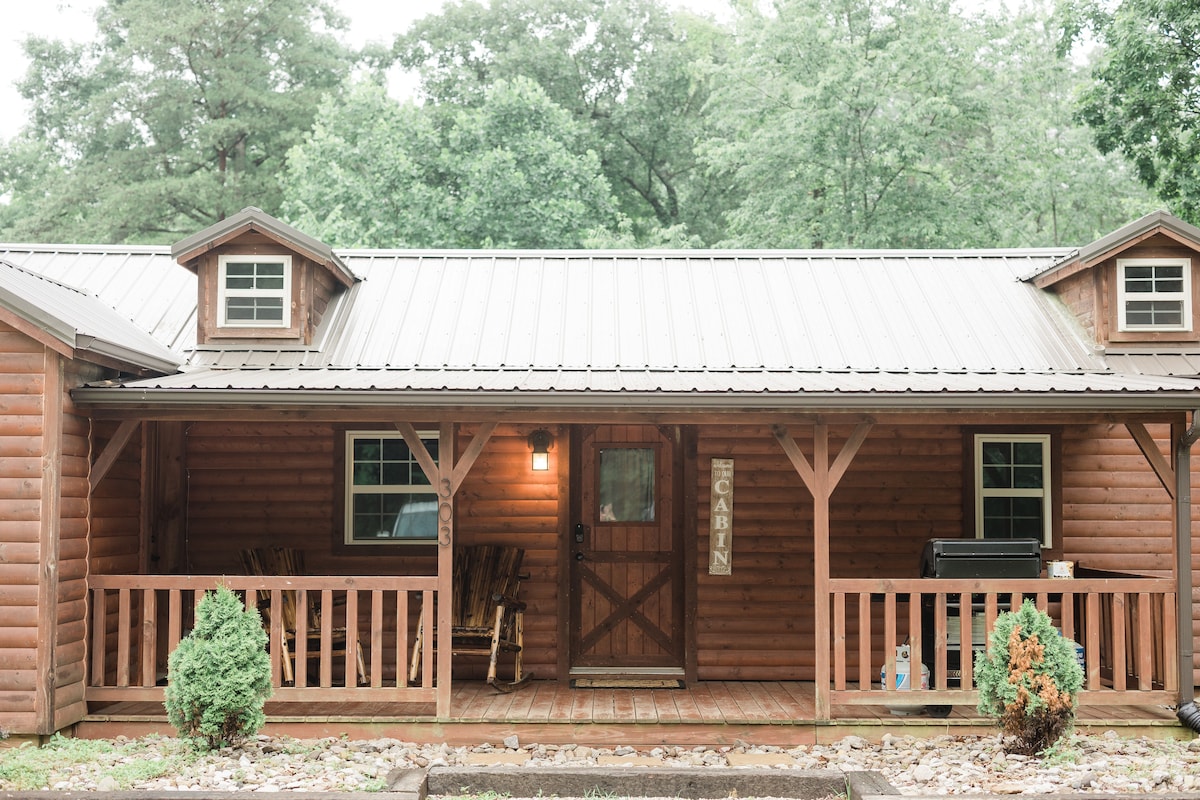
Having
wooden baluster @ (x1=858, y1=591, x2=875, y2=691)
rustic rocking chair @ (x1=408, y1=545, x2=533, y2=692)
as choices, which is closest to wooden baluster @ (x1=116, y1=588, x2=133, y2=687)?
rustic rocking chair @ (x1=408, y1=545, x2=533, y2=692)

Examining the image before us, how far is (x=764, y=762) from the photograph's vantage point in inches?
256

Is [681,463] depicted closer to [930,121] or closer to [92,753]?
[92,753]

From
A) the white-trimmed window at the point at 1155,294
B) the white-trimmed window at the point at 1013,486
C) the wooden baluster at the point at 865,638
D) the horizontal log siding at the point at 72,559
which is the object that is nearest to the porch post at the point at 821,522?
the wooden baluster at the point at 865,638

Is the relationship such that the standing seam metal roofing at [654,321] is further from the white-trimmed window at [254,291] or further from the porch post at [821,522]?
the porch post at [821,522]

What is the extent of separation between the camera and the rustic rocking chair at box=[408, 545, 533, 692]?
26.5ft

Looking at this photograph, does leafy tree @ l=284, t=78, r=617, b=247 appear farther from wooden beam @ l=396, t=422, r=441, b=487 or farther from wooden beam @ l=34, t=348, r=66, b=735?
wooden beam @ l=34, t=348, r=66, b=735

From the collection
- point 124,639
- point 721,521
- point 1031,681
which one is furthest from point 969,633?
point 124,639

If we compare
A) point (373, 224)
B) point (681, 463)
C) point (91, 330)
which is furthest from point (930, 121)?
point (91, 330)

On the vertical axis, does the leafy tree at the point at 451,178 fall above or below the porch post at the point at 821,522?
above

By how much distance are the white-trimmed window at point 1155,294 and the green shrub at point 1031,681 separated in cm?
374

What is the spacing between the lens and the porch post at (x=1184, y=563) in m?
7.09

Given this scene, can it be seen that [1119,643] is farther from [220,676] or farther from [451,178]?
[451,178]

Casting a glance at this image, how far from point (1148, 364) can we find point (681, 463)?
4.06 metres

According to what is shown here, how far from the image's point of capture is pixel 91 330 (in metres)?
7.22
